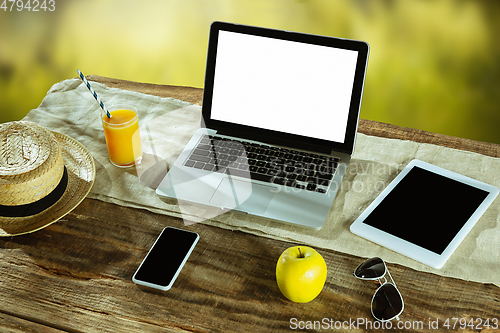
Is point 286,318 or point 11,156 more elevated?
point 11,156

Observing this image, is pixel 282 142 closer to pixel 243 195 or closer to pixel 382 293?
pixel 243 195

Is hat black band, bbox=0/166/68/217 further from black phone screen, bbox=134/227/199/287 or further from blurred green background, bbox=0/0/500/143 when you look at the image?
blurred green background, bbox=0/0/500/143

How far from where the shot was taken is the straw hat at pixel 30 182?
2.77 ft

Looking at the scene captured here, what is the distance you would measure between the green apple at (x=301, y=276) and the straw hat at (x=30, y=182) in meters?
0.49

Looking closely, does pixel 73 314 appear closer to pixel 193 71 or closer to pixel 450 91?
pixel 193 71

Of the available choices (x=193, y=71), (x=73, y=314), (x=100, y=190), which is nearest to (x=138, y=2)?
(x=193, y=71)


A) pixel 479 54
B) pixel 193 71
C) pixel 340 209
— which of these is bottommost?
pixel 193 71

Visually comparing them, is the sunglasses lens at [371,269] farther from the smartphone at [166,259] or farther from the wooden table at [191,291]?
the smartphone at [166,259]

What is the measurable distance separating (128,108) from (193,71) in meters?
1.28

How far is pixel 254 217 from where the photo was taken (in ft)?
3.09

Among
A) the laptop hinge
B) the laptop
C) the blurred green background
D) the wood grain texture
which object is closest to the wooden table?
the wood grain texture

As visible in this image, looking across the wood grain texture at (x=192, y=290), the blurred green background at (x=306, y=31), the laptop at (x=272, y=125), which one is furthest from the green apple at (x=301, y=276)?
the blurred green background at (x=306, y=31)

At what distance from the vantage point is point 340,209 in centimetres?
95

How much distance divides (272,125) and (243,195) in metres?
0.21
